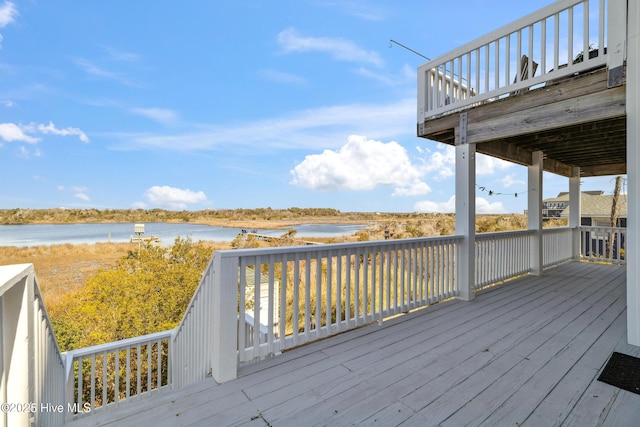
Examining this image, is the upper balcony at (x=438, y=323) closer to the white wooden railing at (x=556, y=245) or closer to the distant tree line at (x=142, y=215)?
the white wooden railing at (x=556, y=245)

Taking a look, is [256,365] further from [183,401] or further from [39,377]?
[39,377]

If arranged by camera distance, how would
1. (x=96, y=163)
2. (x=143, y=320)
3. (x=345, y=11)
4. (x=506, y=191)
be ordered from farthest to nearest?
(x=96, y=163), (x=506, y=191), (x=345, y=11), (x=143, y=320)

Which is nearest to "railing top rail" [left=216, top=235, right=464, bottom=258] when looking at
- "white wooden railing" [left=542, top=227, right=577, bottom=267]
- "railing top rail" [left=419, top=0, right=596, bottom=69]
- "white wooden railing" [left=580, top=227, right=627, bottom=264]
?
"railing top rail" [left=419, top=0, right=596, bottom=69]

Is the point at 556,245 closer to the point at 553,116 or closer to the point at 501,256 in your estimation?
the point at 501,256

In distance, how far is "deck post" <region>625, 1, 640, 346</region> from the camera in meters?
2.48

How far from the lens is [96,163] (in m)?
18.1

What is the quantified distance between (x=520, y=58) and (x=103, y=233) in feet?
48.4

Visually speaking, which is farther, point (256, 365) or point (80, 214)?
point (80, 214)

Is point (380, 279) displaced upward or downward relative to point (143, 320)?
upward

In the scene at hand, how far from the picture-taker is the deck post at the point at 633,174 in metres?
2.48

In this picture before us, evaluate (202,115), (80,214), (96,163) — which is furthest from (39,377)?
(96,163)

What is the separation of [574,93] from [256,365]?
4047mm

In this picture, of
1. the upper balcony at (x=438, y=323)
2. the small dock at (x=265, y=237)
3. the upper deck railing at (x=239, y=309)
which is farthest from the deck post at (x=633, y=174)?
the small dock at (x=265, y=237)

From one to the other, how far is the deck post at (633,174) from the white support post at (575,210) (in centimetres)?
555
